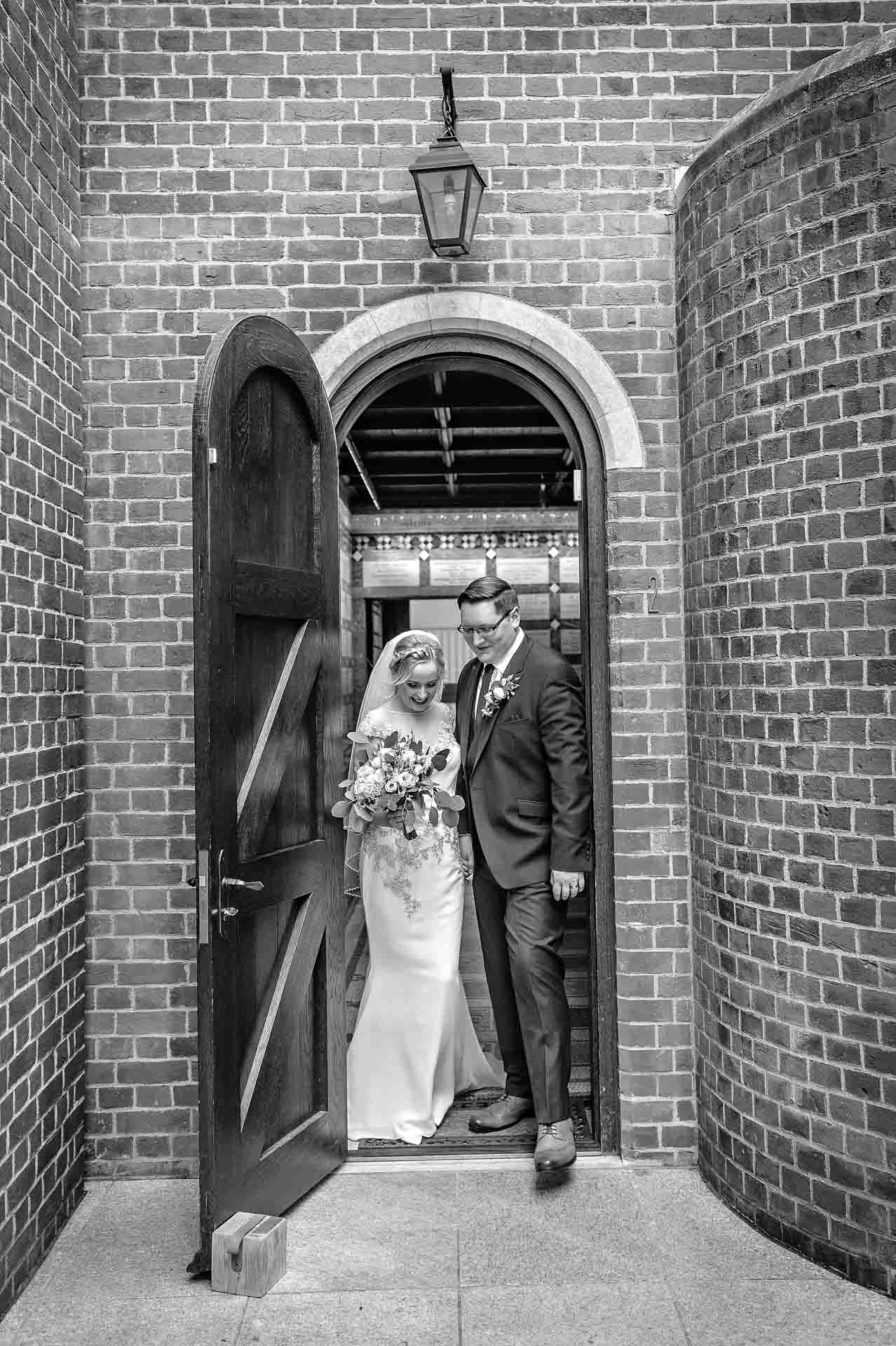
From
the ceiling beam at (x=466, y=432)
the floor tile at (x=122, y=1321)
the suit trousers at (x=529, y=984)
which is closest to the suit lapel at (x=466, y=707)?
the suit trousers at (x=529, y=984)

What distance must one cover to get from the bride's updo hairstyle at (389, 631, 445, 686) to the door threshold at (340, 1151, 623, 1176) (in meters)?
1.98

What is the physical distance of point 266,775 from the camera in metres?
3.51

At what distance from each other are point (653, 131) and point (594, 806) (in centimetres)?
278

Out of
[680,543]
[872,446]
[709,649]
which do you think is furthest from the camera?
[680,543]

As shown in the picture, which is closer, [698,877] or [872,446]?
[872,446]

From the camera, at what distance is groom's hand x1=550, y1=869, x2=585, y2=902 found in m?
4.01

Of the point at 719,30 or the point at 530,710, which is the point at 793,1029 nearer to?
the point at 530,710

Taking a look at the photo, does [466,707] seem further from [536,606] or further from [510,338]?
[536,606]

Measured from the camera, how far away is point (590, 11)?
4.12 meters

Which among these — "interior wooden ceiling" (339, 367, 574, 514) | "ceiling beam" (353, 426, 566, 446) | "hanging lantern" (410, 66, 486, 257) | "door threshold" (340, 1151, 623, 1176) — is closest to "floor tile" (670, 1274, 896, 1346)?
"door threshold" (340, 1151, 623, 1176)

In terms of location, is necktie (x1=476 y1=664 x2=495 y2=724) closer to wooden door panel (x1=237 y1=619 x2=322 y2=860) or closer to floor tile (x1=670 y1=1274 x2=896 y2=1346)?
wooden door panel (x1=237 y1=619 x2=322 y2=860)

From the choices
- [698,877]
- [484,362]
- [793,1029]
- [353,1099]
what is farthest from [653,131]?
[353,1099]

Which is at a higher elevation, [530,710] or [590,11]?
[590,11]

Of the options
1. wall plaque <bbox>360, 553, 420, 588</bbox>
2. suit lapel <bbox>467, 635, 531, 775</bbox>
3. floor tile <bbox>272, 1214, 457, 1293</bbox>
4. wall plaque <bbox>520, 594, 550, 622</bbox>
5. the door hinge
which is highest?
wall plaque <bbox>360, 553, 420, 588</bbox>
